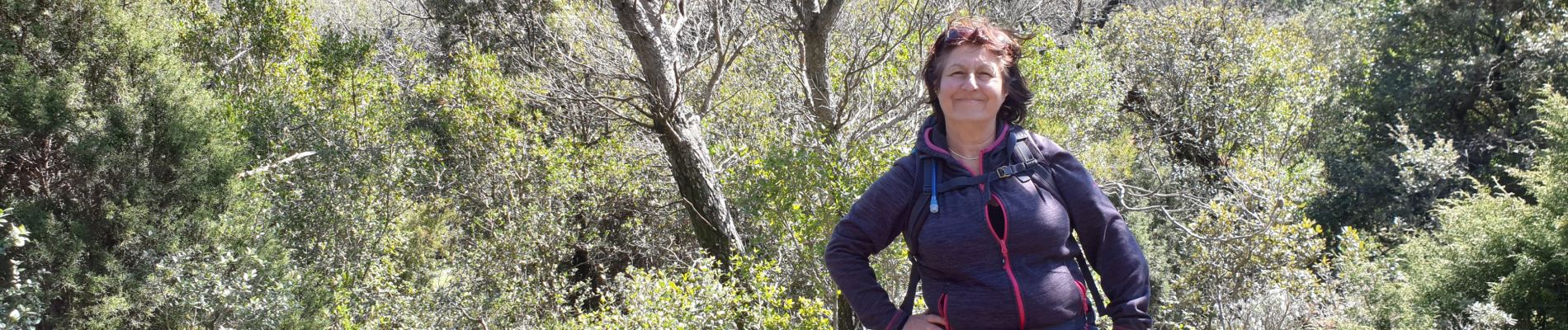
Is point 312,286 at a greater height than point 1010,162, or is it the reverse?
point 312,286

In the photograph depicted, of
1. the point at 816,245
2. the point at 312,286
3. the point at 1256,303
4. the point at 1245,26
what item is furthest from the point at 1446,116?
the point at 312,286

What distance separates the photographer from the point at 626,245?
9375mm

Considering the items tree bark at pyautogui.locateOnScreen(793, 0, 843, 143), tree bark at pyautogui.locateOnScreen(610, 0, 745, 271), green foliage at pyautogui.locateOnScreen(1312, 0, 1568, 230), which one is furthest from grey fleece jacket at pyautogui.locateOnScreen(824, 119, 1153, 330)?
green foliage at pyautogui.locateOnScreen(1312, 0, 1568, 230)

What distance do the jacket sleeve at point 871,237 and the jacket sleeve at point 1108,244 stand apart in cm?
28

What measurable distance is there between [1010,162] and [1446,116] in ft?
43.1

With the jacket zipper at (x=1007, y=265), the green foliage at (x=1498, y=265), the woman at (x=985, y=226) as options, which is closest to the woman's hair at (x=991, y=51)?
the woman at (x=985, y=226)

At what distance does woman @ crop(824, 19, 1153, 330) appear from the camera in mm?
1686

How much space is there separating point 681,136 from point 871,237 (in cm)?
468

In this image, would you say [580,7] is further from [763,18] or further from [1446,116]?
[1446,116]

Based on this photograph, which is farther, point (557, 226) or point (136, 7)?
point (557, 226)

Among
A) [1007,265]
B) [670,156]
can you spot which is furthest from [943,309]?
[670,156]

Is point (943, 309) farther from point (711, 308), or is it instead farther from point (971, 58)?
point (711, 308)

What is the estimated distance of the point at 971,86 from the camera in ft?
5.86

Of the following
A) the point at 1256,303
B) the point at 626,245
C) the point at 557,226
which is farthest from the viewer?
the point at 626,245
